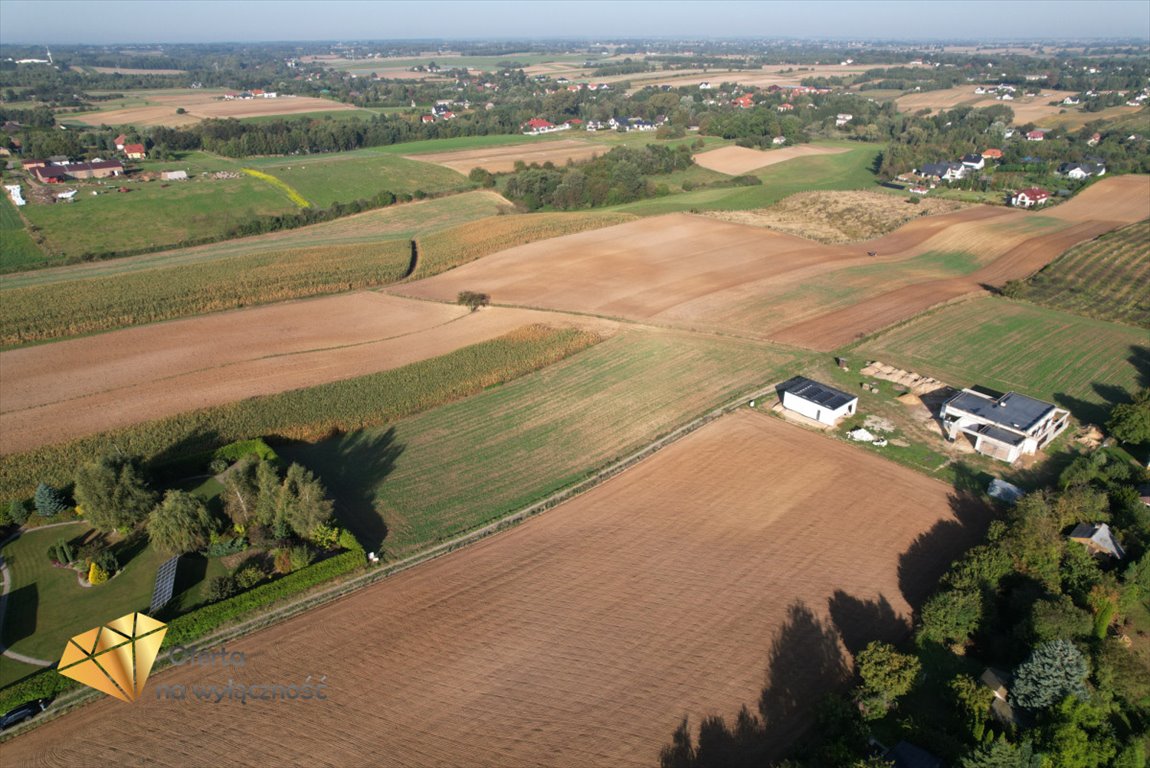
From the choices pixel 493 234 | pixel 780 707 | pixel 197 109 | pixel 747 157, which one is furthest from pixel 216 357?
pixel 197 109

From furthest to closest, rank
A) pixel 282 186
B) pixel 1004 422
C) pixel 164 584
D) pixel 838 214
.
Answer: pixel 282 186 < pixel 838 214 < pixel 1004 422 < pixel 164 584

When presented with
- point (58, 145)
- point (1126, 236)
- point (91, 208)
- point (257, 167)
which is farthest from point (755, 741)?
point (58, 145)

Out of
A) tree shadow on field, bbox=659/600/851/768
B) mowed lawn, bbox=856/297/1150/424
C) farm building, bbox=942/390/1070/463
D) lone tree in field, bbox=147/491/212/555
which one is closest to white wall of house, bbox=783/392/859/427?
farm building, bbox=942/390/1070/463

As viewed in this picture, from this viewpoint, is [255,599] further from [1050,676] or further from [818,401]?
[818,401]

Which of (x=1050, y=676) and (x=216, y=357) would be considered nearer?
(x=1050, y=676)

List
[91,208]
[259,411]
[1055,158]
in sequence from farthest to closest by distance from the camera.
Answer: [1055,158], [91,208], [259,411]

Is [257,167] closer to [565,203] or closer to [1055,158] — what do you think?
[565,203]

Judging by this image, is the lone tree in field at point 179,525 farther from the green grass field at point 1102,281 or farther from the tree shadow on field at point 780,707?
the green grass field at point 1102,281
